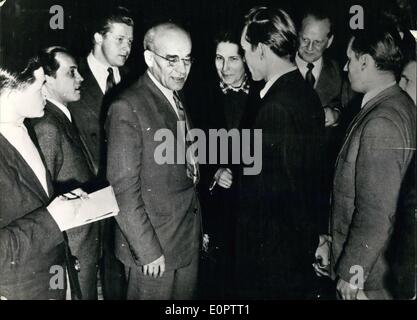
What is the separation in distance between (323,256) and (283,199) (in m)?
0.38

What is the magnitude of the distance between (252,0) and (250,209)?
3.64 feet

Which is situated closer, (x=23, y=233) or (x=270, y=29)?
(x=23, y=233)

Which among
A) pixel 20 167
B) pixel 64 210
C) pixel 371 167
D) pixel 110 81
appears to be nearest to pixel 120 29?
pixel 110 81

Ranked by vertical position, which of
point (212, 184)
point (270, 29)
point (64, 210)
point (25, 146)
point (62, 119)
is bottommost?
point (64, 210)

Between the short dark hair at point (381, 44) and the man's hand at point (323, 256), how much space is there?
0.96 m

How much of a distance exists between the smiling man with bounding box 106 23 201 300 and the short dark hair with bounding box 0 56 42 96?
45 cm

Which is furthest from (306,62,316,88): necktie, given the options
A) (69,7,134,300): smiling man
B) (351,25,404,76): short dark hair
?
(69,7,134,300): smiling man

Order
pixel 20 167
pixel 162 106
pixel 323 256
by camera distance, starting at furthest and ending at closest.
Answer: pixel 323 256 → pixel 162 106 → pixel 20 167

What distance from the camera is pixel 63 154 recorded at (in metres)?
2.79

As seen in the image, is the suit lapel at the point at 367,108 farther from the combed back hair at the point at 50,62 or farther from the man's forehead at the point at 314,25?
the combed back hair at the point at 50,62

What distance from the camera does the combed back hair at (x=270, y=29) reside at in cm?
286

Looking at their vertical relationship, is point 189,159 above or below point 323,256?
above

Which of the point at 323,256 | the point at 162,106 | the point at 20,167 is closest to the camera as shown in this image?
the point at 20,167

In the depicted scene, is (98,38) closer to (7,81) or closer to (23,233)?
(7,81)
